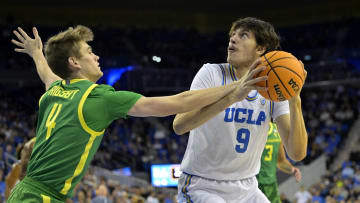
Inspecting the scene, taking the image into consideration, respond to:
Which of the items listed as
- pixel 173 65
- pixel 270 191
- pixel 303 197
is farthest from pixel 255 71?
pixel 173 65

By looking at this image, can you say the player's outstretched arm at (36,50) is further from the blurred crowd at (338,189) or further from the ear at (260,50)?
the blurred crowd at (338,189)

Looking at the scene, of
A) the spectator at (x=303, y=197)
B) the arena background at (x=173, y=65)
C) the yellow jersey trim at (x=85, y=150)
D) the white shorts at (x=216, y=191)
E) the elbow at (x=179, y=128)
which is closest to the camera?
the yellow jersey trim at (x=85, y=150)

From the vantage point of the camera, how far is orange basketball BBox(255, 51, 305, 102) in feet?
10.7

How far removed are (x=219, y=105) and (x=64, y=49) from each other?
121 cm

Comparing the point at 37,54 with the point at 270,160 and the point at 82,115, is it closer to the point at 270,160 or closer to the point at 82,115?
the point at 82,115

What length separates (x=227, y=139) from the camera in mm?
3865

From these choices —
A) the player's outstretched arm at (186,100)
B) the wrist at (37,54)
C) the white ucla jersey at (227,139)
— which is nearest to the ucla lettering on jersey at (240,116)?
the white ucla jersey at (227,139)

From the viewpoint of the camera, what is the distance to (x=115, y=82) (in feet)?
79.8

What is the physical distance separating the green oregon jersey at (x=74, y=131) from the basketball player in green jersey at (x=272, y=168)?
3.92 meters

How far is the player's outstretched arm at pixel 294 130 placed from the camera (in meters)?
3.86

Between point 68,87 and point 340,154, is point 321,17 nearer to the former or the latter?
point 340,154

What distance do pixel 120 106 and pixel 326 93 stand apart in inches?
938

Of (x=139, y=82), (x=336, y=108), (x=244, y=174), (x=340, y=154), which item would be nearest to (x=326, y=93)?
(x=336, y=108)

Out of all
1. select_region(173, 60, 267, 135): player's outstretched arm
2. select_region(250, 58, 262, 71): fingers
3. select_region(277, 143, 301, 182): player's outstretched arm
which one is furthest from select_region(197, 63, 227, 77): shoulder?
select_region(277, 143, 301, 182): player's outstretched arm
